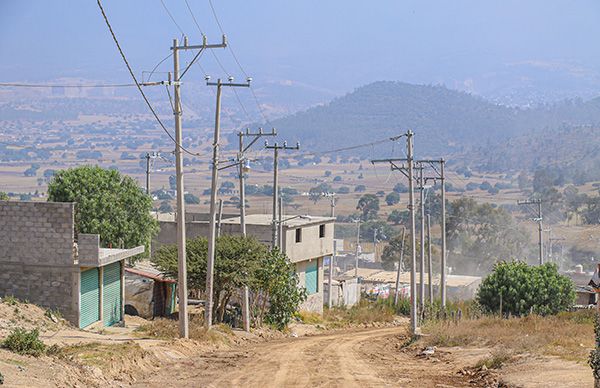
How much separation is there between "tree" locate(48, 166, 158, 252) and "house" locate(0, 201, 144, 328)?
18035 mm

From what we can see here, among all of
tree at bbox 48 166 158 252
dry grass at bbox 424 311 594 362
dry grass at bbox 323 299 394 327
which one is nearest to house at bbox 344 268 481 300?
dry grass at bbox 323 299 394 327

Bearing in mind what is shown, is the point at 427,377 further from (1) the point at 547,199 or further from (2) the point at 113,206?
(1) the point at 547,199

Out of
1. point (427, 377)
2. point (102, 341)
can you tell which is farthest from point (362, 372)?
point (102, 341)

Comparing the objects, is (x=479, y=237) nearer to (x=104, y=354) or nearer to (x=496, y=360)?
(x=496, y=360)

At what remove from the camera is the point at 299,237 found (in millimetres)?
61031

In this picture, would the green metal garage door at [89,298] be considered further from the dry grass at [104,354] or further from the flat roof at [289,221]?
the flat roof at [289,221]

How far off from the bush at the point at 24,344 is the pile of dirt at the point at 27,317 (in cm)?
579

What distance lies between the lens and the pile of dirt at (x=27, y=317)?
29750 mm

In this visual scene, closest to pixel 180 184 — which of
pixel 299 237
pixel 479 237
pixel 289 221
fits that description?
pixel 299 237

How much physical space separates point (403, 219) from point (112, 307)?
135 metres

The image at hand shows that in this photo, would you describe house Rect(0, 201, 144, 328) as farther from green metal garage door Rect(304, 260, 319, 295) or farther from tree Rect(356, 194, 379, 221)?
tree Rect(356, 194, 379, 221)

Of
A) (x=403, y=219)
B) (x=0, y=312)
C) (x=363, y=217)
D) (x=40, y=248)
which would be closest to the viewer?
(x=0, y=312)

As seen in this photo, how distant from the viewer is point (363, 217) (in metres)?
185

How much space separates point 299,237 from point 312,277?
468 centimetres
